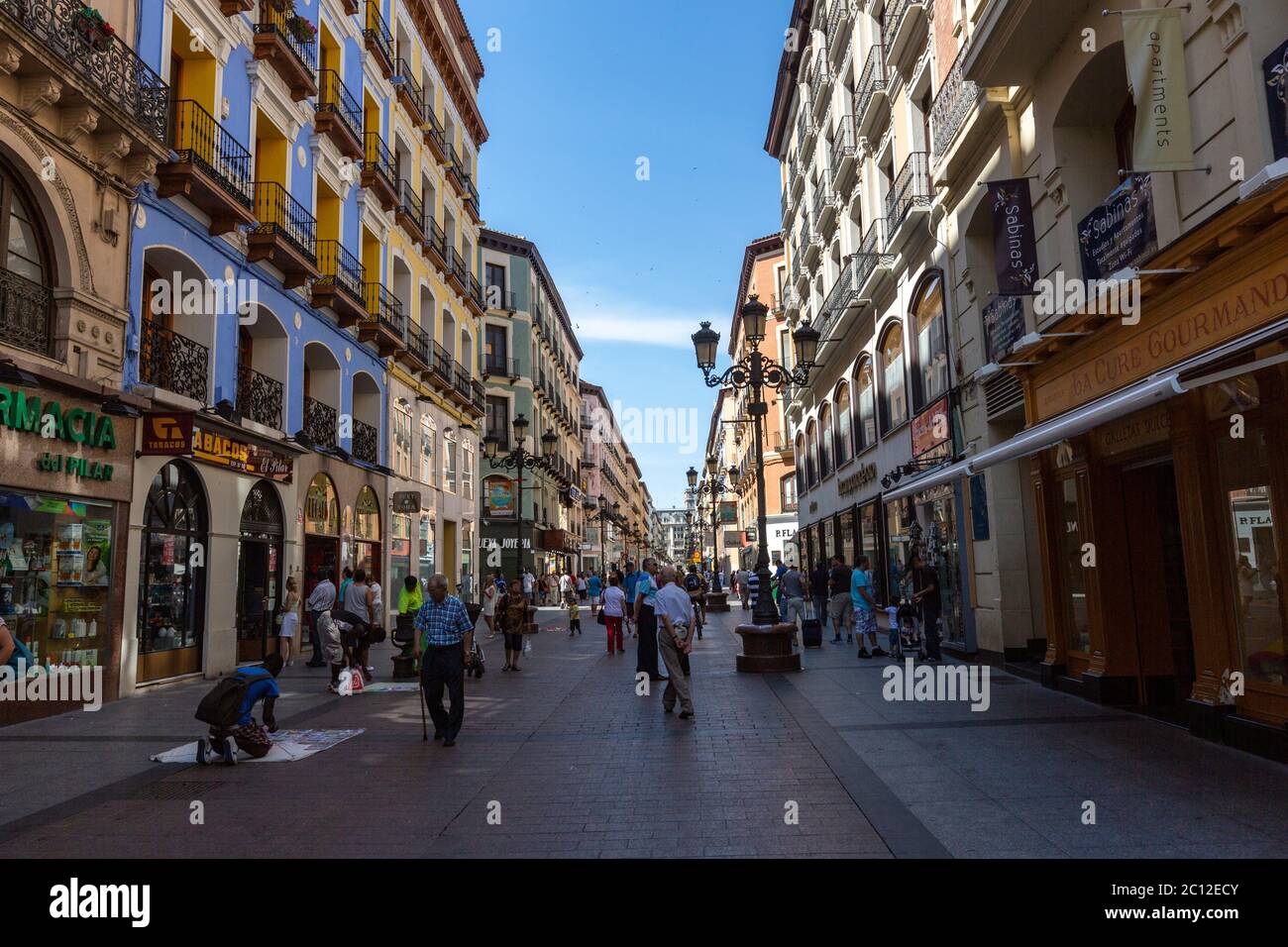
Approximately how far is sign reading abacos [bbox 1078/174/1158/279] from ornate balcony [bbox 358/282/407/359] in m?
16.4

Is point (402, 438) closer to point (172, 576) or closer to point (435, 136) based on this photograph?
point (435, 136)

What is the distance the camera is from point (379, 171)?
22234 mm

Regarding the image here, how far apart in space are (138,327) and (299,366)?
18.9 ft

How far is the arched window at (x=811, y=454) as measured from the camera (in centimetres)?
3216

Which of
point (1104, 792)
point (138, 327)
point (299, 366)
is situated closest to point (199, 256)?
point (138, 327)

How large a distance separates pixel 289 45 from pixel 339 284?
4.77 meters

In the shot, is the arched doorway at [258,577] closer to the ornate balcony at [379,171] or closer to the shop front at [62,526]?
the shop front at [62,526]

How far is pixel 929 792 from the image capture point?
6.30 m

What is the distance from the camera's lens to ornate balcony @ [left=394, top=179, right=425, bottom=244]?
24.2 meters

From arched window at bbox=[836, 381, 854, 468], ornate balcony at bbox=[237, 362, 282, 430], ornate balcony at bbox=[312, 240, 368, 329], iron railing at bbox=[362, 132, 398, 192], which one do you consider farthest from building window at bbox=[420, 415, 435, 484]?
arched window at bbox=[836, 381, 854, 468]

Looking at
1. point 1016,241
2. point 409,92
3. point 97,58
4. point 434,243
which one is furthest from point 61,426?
point 434,243

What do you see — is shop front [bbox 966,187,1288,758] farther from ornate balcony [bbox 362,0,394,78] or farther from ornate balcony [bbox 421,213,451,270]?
ornate balcony [bbox 421,213,451,270]

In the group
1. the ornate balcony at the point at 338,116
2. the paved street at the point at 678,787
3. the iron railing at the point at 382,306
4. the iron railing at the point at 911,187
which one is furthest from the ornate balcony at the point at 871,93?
the paved street at the point at 678,787
